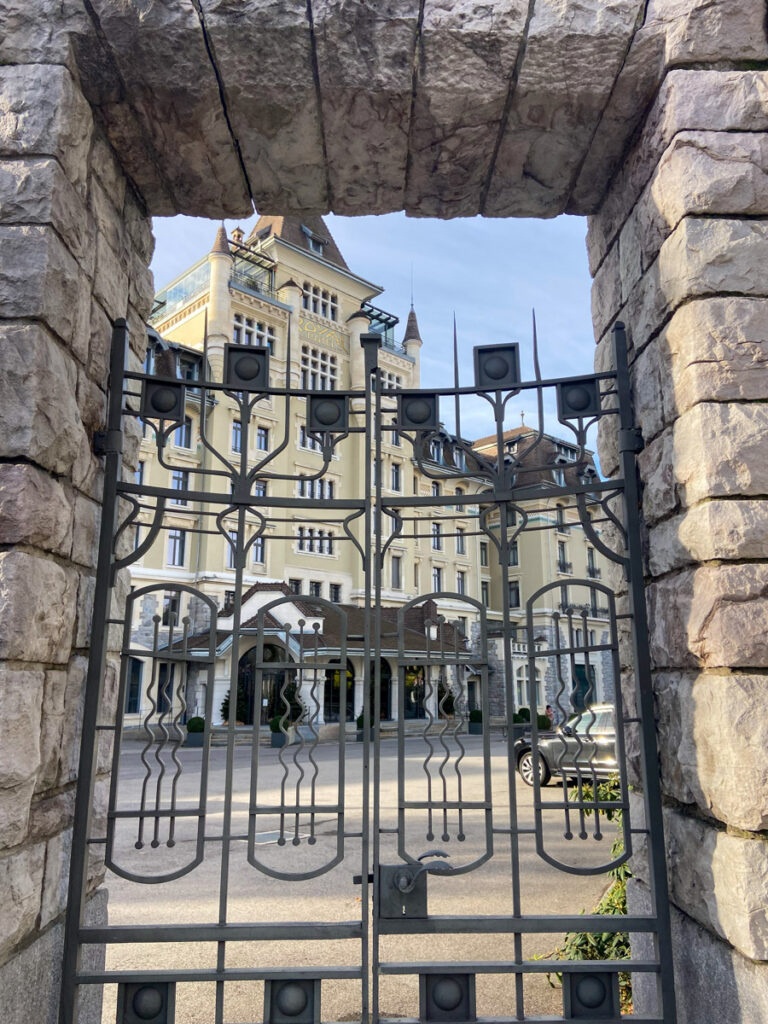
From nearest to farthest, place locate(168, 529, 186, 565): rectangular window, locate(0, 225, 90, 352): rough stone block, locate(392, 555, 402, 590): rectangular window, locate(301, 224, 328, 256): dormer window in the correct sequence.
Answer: locate(0, 225, 90, 352): rough stone block → locate(168, 529, 186, 565): rectangular window → locate(392, 555, 402, 590): rectangular window → locate(301, 224, 328, 256): dormer window

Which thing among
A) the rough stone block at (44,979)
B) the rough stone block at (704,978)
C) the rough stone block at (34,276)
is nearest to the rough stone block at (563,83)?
the rough stone block at (34,276)

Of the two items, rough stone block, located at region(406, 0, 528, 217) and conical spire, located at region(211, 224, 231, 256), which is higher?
conical spire, located at region(211, 224, 231, 256)

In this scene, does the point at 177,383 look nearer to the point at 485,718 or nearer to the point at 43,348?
the point at 43,348

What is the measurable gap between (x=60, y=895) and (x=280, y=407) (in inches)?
1045

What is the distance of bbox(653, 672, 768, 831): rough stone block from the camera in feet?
7.12

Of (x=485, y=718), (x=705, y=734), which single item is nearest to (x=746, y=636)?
(x=705, y=734)

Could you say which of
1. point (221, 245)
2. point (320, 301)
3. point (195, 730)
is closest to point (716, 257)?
point (195, 730)

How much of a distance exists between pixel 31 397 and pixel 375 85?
1.72 metres

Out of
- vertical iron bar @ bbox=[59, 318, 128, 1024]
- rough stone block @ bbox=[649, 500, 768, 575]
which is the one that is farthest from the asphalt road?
rough stone block @ bbox=[649, 500, 768, 575]

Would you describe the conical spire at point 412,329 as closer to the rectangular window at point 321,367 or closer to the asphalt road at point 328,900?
the rectangular window at point 321,367

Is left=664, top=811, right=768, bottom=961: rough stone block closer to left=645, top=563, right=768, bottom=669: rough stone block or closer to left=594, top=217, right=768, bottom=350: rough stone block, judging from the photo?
left=645, top=563, right=768, bottom=669: rough stone block

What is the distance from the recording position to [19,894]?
2.26 meters

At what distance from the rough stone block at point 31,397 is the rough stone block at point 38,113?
2.23 ft

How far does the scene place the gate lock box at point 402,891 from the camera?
2.74 metres
